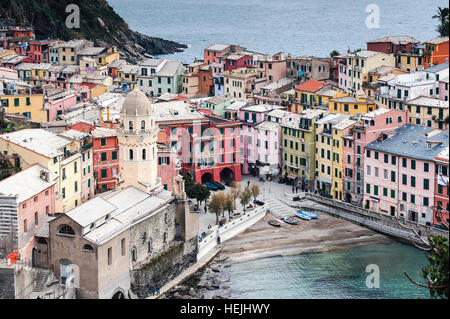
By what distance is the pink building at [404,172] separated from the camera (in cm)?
5906

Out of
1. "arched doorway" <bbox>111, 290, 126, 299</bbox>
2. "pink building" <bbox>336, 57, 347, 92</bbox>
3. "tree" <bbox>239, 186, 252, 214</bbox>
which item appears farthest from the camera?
"pink building" <bbox>336, 57, 347, 92</bbox>

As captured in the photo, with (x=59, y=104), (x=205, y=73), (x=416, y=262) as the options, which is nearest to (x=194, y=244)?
(x=416, y=262)

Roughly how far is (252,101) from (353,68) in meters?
9.50

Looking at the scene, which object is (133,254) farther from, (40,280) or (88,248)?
(40,280)

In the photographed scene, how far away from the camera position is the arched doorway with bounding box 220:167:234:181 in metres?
70.3

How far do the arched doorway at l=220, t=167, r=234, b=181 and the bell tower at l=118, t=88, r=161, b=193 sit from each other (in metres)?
17.4

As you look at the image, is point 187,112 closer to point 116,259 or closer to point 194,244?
point 194,244

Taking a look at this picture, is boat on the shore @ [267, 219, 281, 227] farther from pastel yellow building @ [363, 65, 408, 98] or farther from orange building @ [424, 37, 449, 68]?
orange building @ [424, 37, 449, 68]

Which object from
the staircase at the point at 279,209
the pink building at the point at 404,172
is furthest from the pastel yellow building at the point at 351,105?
the staircase at the point at 279,209

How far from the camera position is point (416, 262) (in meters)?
54.9

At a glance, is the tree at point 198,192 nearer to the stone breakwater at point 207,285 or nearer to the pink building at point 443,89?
the stone breakwater at point 207,285

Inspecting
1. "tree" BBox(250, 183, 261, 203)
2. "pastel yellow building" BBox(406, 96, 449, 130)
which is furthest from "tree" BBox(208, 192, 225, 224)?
"pastel yellow building" BBox(406, 96, 449, 130)

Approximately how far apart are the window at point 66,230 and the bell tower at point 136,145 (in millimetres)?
8389

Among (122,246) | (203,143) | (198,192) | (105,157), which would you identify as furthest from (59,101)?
(122,246)
